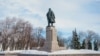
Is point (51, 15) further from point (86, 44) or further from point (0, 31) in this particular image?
point (86, 44)

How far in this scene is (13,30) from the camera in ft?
144

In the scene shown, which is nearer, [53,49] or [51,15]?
[53,49]

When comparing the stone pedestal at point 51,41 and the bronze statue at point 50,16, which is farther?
the bronze statue at point 50,16

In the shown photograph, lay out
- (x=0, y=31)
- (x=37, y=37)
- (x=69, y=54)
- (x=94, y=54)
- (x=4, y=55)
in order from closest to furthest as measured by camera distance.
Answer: (x=69, y=54)
(x=94, y=54)
(x=4, y=55)
(x=0, y=31)
(x=37, y=37)

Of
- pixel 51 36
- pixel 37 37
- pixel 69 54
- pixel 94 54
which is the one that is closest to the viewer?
pixel 69 54

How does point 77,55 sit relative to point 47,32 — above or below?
below

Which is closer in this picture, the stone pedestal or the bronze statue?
the stone pedestal

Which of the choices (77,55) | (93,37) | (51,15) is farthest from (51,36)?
(93,37)

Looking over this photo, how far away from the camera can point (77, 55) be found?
24.4m

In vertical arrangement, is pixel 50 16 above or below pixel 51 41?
above

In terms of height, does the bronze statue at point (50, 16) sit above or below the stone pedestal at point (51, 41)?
above

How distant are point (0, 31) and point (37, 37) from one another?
35.2ft

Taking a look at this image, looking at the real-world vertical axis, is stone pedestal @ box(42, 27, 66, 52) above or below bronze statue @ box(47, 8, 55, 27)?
below

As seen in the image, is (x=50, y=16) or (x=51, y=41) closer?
(x=51, y=41)
